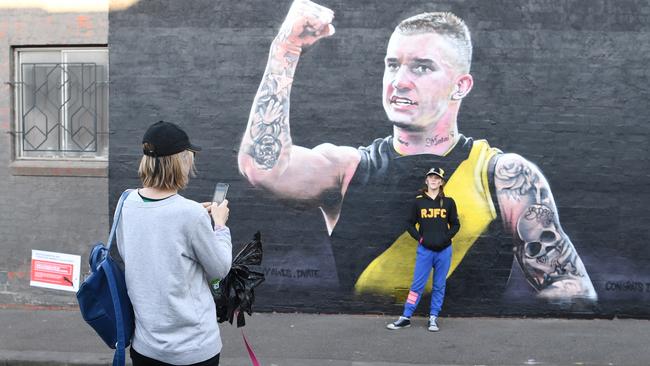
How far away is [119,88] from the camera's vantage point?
7941 millimetres

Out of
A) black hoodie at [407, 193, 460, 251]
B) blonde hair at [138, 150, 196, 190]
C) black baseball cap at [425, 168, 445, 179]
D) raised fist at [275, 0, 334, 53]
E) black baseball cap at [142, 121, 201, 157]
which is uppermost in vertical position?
raised fist at [275, 0, 334, 53]

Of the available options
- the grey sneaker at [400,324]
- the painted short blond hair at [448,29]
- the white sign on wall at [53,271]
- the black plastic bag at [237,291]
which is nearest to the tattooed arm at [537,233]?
the painted short blond hair at [448,29]

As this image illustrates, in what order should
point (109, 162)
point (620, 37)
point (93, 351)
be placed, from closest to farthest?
1. point (93, 351)
2. point (620, 37)
3. point (109, 162)

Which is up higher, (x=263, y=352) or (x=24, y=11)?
(x=24, y=11)

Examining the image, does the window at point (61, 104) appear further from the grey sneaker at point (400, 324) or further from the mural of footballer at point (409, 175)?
the grey sneaker at point (400, 324)

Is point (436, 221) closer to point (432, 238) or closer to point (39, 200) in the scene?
point (432, 238)

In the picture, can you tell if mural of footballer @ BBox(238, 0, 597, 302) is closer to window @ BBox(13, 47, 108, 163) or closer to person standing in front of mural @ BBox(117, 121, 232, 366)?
window @ BBox(13, 47, 108, 163)

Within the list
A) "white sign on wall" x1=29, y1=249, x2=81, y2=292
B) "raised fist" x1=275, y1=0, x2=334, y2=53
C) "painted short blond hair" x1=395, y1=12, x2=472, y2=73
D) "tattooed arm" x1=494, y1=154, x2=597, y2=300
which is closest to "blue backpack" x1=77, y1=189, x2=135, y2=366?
"raised fist" x1=275, y1=0, x2=334, y2=53

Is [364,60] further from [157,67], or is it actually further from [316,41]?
[157,67]

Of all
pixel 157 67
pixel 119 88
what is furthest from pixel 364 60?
pixel 119 88

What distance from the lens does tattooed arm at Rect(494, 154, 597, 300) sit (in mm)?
7605

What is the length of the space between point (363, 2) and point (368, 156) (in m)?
1.80

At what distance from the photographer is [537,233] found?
300 inches

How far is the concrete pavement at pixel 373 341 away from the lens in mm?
6172
